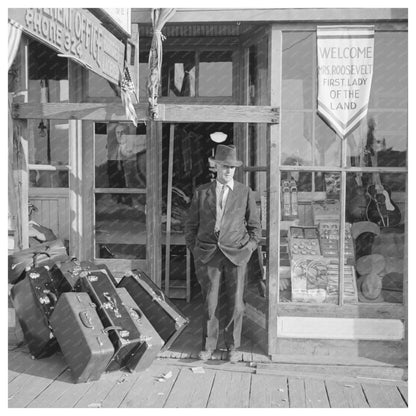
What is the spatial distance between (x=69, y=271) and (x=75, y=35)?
2522mm

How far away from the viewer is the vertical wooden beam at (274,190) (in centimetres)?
555

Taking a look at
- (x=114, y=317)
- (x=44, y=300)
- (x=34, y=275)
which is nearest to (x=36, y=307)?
(x=44, y=300)

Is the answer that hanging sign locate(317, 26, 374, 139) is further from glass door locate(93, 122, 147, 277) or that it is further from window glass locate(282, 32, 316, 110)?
glass door locate(93, 122, 147, 277)

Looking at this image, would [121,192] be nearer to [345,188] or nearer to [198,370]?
[198,370]

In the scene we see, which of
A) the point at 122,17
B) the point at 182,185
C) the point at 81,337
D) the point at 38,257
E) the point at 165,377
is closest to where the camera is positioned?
the point at 81,337

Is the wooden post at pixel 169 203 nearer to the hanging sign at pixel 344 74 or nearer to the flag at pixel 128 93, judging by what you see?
the flag at pixel 128 93

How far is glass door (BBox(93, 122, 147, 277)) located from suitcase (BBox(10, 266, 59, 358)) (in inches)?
50.4

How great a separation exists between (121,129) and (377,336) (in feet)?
12.2

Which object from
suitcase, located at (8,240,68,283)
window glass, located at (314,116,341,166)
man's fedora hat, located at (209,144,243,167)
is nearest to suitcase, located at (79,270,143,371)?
suitcase, located at (8,240,68,283)

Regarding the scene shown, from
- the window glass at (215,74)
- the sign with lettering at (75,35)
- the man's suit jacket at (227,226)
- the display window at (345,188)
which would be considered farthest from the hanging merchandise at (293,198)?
the sign with lettering at (75,35)

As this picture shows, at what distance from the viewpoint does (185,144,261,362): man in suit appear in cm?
561

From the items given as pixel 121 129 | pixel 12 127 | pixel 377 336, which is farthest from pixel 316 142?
pixel 12 127

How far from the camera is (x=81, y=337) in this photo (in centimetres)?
502

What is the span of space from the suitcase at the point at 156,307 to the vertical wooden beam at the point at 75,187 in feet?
3.04
